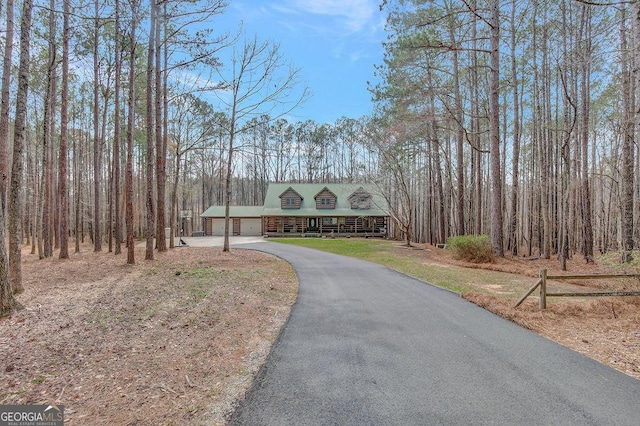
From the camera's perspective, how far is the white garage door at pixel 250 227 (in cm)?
3647

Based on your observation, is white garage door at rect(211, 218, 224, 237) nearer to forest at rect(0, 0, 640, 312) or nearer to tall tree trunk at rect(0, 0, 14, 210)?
forest at rect(0, 0, 640, 312)

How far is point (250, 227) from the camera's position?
3662 centimetres

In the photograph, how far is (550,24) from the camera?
15.5 m

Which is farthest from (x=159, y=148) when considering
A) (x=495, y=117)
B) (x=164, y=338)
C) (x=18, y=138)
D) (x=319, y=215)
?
(x=319, y=215)

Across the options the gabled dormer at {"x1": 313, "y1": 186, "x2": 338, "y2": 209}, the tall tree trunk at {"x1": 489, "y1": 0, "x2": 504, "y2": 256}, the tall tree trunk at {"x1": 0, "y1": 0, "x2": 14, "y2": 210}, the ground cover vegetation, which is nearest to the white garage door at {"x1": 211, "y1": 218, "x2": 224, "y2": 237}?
the gabled dormer at {"x1": 313, "y1": 186, "x2": 338, "y2": 209}

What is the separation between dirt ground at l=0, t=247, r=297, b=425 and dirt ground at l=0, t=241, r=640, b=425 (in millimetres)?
16

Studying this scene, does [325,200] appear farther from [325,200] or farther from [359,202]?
[359,202]

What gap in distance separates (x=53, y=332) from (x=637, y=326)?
9461 millimetres

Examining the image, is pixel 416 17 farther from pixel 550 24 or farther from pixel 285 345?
pixel 285 345

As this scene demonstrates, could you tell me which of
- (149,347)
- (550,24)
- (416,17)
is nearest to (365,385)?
(149,347)

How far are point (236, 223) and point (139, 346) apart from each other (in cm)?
3284

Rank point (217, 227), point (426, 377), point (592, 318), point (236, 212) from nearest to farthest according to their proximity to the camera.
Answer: point (426, 377)
point (592, 318)
point (217, 227)
point (236, 212)

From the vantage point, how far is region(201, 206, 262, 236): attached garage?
36.0 metres

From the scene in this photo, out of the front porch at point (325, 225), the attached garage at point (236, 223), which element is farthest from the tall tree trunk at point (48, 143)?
the front porch at point (325, 225)
